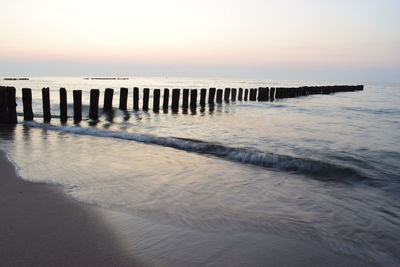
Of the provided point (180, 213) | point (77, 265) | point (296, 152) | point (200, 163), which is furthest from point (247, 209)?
point (296, 152)

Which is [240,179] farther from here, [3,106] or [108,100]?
[108,100]

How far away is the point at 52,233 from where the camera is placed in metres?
2.41

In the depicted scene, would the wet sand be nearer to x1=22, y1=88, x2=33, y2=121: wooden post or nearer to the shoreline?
the shoreline

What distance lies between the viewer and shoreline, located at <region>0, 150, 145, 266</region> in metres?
2.04

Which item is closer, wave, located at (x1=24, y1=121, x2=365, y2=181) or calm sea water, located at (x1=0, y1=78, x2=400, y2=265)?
calm sea water, located at (x1=0, y1=78, x2=400, y2=265)

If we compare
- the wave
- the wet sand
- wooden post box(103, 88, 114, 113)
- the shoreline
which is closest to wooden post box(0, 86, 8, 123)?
the wave

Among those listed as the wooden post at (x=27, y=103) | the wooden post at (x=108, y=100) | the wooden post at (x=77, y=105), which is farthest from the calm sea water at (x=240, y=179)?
the wooden post at (x=108, y=100)

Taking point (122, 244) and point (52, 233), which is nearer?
point (122, 244)

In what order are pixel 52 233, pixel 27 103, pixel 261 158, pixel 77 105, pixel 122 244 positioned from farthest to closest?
pixel 77 105
pixel 27 103
pixel 261 158
pixel 52 233
pixel 122 244

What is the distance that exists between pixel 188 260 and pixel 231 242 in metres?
0.47

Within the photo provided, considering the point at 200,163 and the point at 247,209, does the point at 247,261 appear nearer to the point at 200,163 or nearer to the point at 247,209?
the point at 247,209

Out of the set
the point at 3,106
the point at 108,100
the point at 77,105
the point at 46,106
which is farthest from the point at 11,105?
the point at 108,100

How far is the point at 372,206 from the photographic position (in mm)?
3619

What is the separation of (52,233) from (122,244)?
1.90 ft
